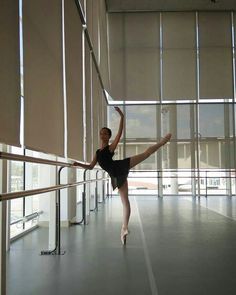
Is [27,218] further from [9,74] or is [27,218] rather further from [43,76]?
[9,74]

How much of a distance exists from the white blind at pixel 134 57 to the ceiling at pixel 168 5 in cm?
34

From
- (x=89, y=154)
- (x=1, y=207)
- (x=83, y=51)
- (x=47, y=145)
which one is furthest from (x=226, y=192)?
(x=1, y=207)

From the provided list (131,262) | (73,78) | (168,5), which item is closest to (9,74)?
(131,262)

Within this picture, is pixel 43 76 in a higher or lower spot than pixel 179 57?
lower

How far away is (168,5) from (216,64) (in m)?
2.33

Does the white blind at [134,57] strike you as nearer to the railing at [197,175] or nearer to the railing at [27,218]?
the railing at [197,175]

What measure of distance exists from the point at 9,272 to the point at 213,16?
11.2m

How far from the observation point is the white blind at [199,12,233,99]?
11.8m

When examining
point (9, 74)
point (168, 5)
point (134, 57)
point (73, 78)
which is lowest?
point (9, 74)

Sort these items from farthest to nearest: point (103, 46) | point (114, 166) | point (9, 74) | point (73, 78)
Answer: point (103, 46) < point (73, 78) < point (114, 166) < point (9, 74)

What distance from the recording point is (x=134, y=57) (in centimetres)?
1184

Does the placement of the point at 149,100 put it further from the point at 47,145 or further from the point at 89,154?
the point at 47,145

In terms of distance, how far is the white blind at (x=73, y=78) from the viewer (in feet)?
14.3

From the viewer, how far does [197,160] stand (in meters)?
11.9
